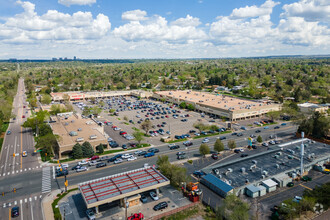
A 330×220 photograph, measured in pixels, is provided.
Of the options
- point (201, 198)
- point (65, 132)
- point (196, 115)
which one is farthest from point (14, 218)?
point (196, 115)

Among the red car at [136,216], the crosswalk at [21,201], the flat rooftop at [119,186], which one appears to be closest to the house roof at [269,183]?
the flat rooftop at [119,186]

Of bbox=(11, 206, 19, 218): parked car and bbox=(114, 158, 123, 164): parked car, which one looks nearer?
bbox=(11, 206, 19, 218): parked car

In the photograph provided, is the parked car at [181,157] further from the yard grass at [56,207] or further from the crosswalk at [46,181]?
the crosswalk at [46,181]

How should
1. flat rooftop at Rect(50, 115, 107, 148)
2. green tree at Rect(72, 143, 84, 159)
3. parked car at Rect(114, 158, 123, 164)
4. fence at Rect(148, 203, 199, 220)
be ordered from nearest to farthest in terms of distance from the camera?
fence at Rect(148, 203, 199, 220) → parked car at Rect(114, 158, 123, 164) → green tree at Rect(72, 143, 84, 159) → flat rooftop at Rect(50, 115, 107, 148)

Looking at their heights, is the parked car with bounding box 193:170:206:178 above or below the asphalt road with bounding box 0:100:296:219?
above

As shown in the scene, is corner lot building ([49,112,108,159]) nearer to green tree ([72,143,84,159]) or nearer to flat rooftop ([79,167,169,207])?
green tree ([72,143,84,159])

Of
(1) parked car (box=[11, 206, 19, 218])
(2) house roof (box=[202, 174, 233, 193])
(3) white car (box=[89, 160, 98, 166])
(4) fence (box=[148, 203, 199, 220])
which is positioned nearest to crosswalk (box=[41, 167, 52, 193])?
(1) parked car (box=[11, 206, 19, 218])

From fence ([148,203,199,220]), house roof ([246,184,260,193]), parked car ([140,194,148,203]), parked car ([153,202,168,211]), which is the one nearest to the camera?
fence ([148,203,199,220])

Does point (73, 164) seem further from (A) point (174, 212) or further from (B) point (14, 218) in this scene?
(A) point (174, 212)
